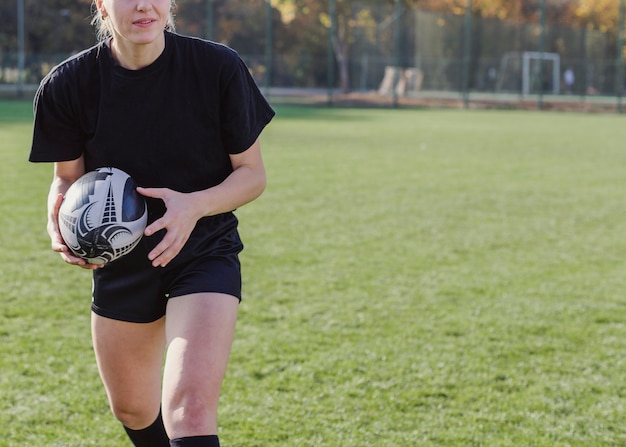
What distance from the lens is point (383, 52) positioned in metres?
36.2

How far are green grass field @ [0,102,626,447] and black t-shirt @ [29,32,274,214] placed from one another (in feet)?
4.72

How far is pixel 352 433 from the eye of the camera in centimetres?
413

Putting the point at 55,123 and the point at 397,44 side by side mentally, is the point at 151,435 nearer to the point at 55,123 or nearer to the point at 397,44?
the point at 55,123

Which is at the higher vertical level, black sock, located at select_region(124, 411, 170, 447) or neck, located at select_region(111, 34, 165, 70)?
neck, located at select_region(111, 34, 165, 70)

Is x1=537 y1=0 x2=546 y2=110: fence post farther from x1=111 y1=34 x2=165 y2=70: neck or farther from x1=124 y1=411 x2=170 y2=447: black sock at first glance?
x1=111 y1=34 x2=165 y2=70: neck

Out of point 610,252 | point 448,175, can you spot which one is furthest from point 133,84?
point 448,175

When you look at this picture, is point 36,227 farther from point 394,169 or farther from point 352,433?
point 394,169

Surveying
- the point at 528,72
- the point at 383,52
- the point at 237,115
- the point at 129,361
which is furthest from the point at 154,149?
the point at 528,72

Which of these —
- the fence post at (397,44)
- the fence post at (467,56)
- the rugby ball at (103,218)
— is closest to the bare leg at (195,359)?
the rugby ball at (103,218)

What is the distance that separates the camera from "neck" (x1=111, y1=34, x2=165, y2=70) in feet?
10.1

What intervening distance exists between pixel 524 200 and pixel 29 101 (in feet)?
86.1

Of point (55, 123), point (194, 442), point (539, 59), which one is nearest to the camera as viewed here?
point (194, 442)

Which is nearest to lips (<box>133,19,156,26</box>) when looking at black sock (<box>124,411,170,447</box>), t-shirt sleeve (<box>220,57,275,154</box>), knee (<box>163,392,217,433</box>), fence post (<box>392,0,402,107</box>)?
t-shirt sleeve (<box>220,57,275,154</box>)

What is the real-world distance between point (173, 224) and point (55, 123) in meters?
0.69
